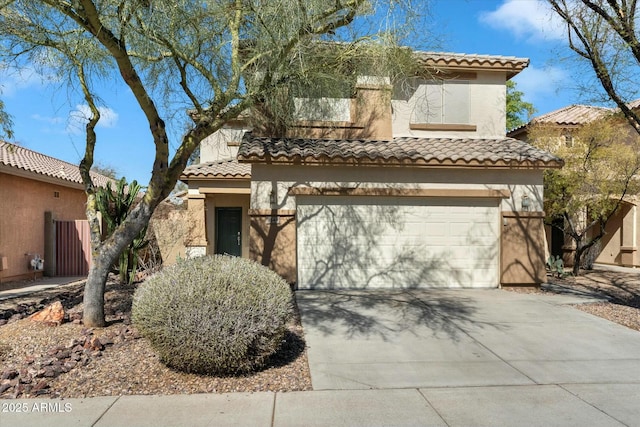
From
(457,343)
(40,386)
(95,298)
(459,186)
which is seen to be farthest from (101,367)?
(459,186)

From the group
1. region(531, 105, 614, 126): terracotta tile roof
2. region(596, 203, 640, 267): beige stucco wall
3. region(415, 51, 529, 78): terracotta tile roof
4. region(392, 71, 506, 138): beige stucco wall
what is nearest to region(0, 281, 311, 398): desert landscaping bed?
region(392, 71, 506, 138): beige stucco wall

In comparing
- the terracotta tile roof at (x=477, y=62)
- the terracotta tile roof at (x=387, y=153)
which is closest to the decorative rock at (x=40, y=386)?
the terracotta tile roof at (x=387, y=153)

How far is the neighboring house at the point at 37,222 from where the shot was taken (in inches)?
512

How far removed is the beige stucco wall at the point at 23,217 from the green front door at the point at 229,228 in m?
5.68

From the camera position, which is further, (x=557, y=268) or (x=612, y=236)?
(x=612, y=236)

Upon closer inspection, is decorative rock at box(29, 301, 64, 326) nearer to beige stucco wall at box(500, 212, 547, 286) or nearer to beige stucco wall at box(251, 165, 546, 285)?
beige stucco wall at box(251, 165, 546, 285)

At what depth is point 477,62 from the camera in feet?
42.1

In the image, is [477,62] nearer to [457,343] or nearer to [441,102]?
[441,102]

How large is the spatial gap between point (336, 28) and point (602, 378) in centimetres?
694

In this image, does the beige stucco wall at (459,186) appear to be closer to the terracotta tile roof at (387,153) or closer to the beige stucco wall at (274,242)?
the beige stucco wall at (274,242)

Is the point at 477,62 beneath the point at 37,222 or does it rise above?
above

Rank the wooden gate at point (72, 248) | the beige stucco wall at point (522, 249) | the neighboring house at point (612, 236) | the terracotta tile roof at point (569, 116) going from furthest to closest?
the neighboring house at point (612, 236)
the wooden gate at point (72, 248)
the terracotta tile roof at point (569, 116)
the beige stucco wall at point (522, 249)

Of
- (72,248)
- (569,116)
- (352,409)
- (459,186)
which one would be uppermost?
(569,116)

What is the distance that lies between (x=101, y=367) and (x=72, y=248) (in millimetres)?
11765
